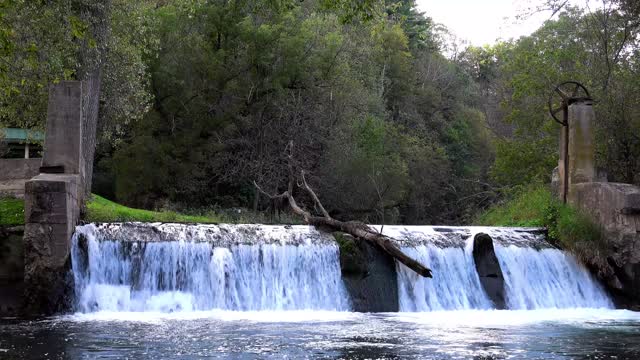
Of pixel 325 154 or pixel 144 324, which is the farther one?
pixel 325 154

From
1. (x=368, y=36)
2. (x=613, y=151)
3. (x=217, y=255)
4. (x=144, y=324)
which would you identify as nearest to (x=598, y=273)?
(x=613, y=151)

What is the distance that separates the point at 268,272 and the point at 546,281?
6672mm

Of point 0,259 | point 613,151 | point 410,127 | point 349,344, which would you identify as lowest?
point 349,344

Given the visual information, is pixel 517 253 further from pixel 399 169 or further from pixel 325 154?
pixel 399 169

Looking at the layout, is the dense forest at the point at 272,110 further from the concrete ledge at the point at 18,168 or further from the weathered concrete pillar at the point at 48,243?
the weathered concrete pillar at the point at 48,243

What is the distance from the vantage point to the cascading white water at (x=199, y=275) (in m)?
15.4

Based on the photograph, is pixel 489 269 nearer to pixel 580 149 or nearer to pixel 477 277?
pixel 477 277

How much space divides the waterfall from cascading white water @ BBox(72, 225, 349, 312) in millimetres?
1862

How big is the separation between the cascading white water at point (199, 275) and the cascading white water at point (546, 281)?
4130 millimetres

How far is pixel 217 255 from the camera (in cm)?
1642

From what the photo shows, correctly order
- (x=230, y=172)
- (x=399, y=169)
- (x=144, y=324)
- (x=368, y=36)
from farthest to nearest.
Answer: (x=368, y=36), (x=399, y=169), (x=230, y=172), (x=144, y=324)

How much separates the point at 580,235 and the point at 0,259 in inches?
524

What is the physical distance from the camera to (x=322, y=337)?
11758 mm

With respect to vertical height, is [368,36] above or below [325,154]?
above
